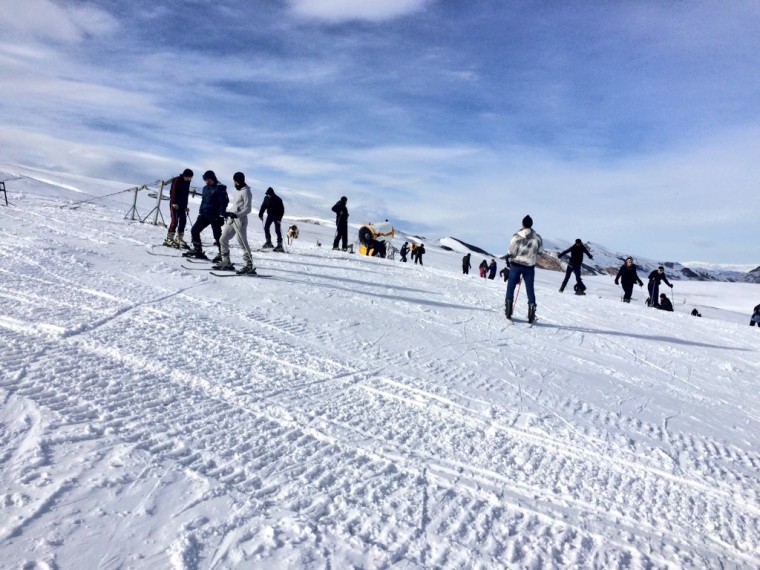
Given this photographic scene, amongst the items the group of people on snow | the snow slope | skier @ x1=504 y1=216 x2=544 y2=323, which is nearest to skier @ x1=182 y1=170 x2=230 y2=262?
the group of people on snow

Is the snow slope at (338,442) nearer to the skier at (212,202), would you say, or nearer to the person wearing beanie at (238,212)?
the person wearing beanie at (238,212)

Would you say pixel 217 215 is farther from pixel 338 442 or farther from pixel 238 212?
pixel 338 442

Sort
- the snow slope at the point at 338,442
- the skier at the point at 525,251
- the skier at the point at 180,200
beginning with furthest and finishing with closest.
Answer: the skier at the point at 180,200 → the skier at the point at 525,251 → the snow slope at the point at 338,442

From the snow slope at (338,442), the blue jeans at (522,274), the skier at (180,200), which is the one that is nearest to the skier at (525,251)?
the blue jeans at (522,274)

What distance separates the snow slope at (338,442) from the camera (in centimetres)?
223

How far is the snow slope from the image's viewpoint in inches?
87.7

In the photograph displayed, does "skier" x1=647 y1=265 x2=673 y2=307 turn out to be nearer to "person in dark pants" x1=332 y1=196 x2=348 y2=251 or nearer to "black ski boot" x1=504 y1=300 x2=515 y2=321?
"black ski boot" x1=504 y1=300 x2=515 y2=321

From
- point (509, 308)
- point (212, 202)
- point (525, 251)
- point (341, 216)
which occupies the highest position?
point (341, 216)

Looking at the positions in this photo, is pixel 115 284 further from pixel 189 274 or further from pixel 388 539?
pixel 388 539

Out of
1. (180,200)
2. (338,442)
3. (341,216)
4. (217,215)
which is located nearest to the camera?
(338,442)

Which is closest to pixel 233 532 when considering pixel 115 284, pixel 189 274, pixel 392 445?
pixel 392 445

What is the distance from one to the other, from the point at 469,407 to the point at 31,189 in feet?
110

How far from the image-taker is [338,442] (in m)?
3.17

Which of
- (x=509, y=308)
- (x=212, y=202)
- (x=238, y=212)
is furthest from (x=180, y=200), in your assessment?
(x=509, y=308)
